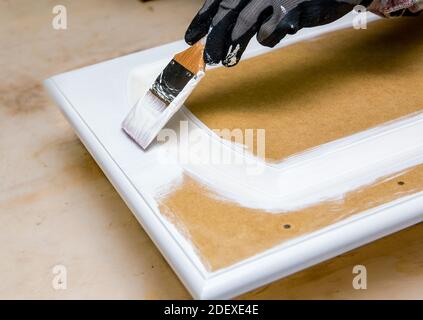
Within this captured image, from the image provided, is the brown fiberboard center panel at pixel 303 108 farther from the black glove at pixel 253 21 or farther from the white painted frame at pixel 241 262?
the black glove at pixel 253 21

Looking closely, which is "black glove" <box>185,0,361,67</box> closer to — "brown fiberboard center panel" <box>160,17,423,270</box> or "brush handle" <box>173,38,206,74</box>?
"brush handle" <box>173,38,206,74</box>

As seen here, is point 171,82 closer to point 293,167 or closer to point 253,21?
point 253,21

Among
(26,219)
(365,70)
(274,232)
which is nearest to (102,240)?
(26,219)

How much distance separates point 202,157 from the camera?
1.33 m

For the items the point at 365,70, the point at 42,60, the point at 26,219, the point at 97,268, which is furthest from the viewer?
the point at 42,60


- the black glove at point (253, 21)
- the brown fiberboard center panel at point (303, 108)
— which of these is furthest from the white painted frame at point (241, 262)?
Result: the black glove at point (253, 21)

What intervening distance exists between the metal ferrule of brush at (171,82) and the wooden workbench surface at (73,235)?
0.27 meters

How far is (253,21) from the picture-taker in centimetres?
135

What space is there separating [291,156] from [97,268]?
436mm

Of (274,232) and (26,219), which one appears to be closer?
(274,232)

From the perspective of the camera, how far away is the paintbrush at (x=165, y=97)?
1355 mm

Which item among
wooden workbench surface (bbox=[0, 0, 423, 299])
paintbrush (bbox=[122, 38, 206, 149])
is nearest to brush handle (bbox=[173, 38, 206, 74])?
paintbrush (bbox=[122, 38, 206, 149])

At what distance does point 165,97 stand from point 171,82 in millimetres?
34

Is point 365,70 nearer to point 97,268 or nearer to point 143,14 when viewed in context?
point 97,268
